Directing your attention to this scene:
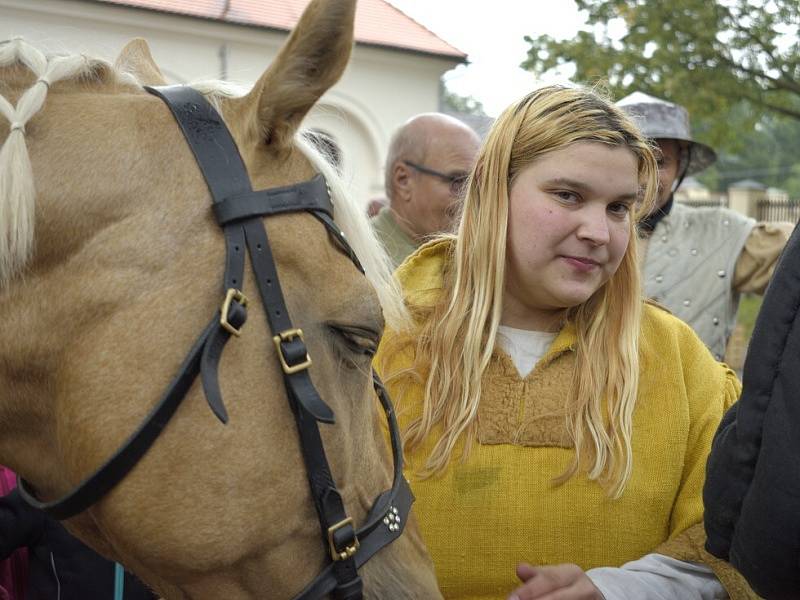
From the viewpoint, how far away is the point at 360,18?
740 inches

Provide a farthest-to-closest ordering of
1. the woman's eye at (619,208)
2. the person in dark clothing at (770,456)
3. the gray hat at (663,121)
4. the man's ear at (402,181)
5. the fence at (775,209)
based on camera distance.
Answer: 1. the fence at (775,209)
2. the man's ear at (402,181)
3. the gray hat at (663,121)
4. the woman's eye at (619,208)
5. the person in dark clothing at (770,456)

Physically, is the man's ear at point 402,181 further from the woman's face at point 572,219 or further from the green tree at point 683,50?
the green tree at point 683,50

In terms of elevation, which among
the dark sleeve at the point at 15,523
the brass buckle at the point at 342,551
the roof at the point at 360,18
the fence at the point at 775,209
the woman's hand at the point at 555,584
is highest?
the roof at the point at 360,18

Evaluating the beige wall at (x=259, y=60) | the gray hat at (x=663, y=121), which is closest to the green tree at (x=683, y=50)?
the beige wall at (x=259, y=60)

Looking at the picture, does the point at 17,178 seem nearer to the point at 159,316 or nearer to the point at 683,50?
the point at 159,316

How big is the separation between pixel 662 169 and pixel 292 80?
298 cm

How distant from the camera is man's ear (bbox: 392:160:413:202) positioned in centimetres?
468

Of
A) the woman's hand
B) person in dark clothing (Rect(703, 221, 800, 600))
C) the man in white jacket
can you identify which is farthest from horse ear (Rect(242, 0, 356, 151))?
the man in white jacket

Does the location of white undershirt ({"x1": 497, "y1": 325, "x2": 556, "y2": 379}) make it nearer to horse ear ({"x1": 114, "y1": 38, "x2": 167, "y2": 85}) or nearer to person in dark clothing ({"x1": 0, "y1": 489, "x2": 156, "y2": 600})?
horse ear ({"x1": 114, "y1": 38, "x2": 167, "y2": 85})

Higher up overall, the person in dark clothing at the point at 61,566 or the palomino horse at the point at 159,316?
the palomino horse at the point at 159,316

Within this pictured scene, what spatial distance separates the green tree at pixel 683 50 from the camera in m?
13.4

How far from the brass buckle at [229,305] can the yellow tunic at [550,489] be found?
28.5 inches

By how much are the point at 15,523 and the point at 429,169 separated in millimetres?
2785

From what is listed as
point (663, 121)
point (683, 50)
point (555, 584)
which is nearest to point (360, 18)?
point (683, 50)
